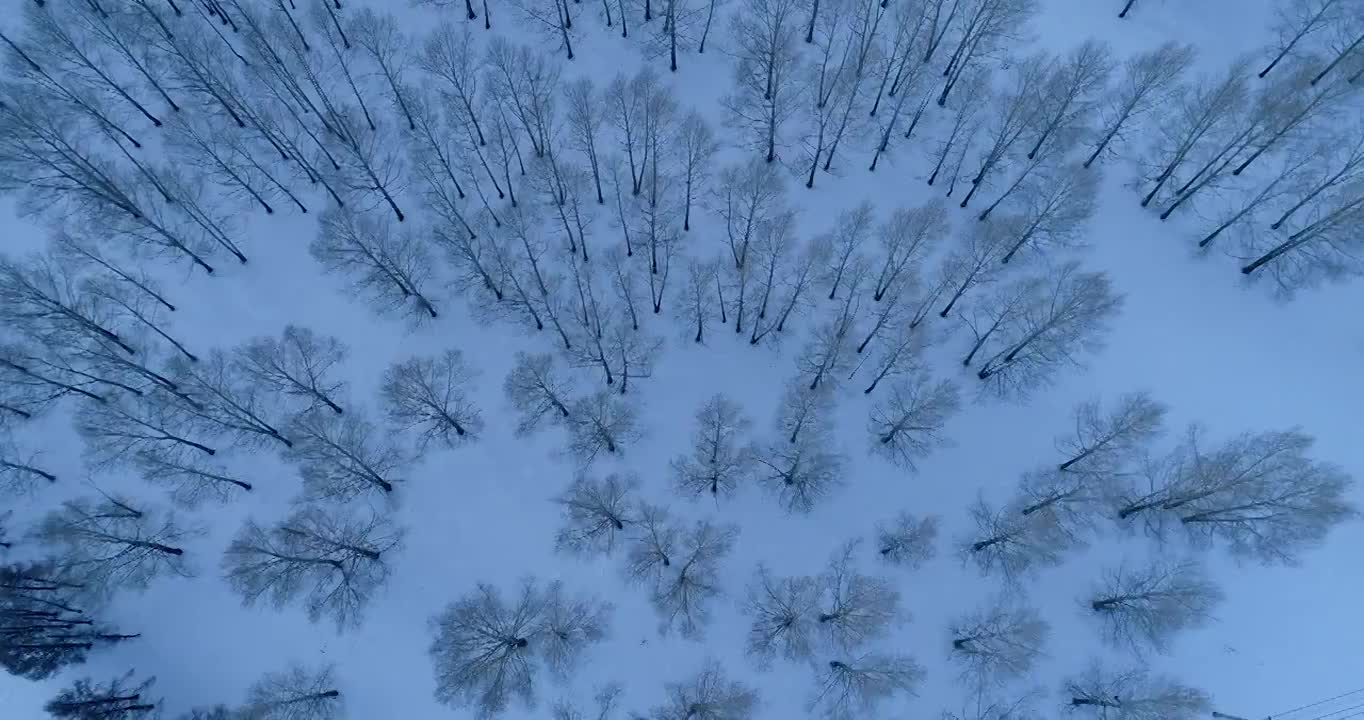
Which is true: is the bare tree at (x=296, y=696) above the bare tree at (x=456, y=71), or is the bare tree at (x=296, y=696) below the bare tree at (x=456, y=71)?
below

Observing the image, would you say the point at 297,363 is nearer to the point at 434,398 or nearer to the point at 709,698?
the point at 434,398

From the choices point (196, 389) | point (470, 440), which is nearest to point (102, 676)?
point (196, 389)

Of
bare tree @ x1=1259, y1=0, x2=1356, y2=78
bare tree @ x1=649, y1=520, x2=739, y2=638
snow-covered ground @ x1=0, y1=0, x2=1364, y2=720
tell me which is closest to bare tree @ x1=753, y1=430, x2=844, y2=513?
snow-covered ground @ x1=0, y1=0, x2=1364, y2=720

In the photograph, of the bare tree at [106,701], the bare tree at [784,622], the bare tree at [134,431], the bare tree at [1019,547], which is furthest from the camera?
the bare tree at [134,431]

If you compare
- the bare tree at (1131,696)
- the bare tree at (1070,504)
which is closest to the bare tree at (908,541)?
the bare tree at (1070,504)

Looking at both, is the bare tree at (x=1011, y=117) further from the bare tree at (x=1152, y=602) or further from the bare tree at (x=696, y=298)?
the bare tree at (x=1152, y=602)

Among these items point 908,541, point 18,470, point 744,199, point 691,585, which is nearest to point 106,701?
point 18,470
